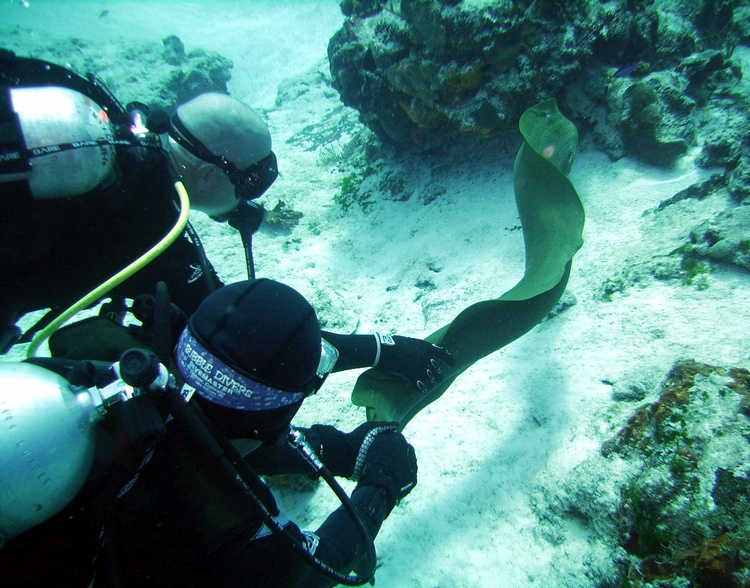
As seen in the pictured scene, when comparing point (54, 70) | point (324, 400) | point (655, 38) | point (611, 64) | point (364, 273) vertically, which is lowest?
point (324, 400)

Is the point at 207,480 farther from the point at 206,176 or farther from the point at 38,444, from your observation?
the point at 206,176

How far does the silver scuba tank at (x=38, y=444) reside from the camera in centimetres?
82

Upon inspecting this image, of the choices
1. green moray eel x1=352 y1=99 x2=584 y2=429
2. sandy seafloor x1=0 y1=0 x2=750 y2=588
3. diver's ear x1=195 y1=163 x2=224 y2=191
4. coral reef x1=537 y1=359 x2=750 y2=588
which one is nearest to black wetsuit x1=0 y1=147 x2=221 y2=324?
diver's ear x1=195 y1=163 x2=224 y2=191

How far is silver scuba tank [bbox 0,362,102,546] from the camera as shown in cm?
82

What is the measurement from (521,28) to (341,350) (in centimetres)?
367

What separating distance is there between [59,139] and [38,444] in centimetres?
110

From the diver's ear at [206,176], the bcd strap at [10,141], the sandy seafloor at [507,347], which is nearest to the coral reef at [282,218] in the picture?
the sandy seafloor at [507,347]

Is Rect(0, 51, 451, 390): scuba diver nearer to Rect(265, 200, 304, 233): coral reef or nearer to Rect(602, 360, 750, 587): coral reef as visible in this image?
Rect(602, 360, 750, 587): coral reef

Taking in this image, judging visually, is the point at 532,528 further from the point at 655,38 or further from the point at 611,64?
the point at 655,38

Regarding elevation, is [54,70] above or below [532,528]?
above

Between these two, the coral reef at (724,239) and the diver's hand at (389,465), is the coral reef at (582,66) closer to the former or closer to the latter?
A: the coral reef at (724,239)

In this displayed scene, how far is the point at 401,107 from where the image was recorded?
4906 mm

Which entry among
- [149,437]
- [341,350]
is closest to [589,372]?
[341,350]

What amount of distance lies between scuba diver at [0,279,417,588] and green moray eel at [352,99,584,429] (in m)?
1.17
